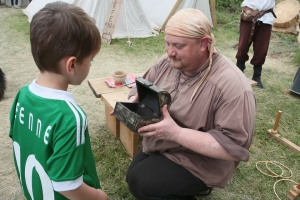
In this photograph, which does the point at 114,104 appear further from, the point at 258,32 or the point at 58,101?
the point at 258,32

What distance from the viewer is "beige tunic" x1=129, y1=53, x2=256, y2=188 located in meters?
1.41

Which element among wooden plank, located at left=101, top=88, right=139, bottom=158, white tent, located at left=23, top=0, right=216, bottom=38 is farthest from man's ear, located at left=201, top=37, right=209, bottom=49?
white tent, located at left=23, top=0, right=216, bottom=38

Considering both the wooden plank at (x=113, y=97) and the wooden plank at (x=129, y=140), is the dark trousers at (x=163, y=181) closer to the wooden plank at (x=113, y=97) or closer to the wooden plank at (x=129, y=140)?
the wooden plank at (x=129, y=140)

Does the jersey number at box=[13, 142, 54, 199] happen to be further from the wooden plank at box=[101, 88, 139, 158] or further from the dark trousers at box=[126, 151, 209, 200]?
the wooden plank at box=[101, 88, 139, 158]

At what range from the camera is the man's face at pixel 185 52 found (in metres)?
1.48

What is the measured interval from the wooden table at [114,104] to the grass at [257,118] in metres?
0.09

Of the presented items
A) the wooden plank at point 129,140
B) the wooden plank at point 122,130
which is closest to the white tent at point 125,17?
the wooden plank at point 122,130

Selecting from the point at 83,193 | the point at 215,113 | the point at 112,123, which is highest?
the point at 215,113

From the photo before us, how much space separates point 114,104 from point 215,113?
1091mm

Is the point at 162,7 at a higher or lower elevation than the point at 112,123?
higher

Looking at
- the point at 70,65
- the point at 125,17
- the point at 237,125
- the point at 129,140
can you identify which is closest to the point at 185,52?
the point at 237,125

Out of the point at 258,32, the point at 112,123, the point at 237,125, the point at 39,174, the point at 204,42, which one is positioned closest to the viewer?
the point at 39,174

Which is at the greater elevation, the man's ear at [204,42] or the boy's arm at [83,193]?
the man's ear at [204,42]

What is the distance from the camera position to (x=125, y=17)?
20.1 ft
